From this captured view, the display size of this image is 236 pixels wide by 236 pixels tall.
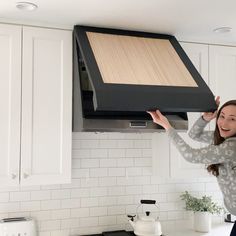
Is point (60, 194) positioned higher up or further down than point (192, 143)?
further down

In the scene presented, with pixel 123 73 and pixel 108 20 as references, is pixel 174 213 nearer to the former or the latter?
pixel 123 73

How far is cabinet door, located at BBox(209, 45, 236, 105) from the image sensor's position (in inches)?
109

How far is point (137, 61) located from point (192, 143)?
81 cm

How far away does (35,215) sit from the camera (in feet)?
8.52

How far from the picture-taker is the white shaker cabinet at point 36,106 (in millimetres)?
2234

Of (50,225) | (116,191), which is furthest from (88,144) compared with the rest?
(50,225)

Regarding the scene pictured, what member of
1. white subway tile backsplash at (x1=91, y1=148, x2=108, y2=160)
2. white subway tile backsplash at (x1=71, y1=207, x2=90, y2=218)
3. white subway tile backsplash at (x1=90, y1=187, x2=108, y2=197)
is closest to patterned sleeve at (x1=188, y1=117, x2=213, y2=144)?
white subway tile backsplash at (x1=91, y1=148, x2=108, y2=160)

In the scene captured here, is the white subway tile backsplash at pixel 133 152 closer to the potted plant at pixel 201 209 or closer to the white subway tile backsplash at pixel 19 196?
the potted plant at pixel 201 209

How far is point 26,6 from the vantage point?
2037 millimetres

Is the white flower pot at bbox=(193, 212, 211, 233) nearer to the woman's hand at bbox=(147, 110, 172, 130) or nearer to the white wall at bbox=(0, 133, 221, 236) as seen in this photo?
the white wall at bbox=(0, 133, 221, 236)

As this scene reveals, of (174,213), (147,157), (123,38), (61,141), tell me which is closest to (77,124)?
(61,141)

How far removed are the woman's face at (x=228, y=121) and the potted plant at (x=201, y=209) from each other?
982 mm

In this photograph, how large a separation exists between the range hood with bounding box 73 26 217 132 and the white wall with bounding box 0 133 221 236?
0.51 metres

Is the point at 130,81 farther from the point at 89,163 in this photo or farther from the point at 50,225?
the point at 50,225
